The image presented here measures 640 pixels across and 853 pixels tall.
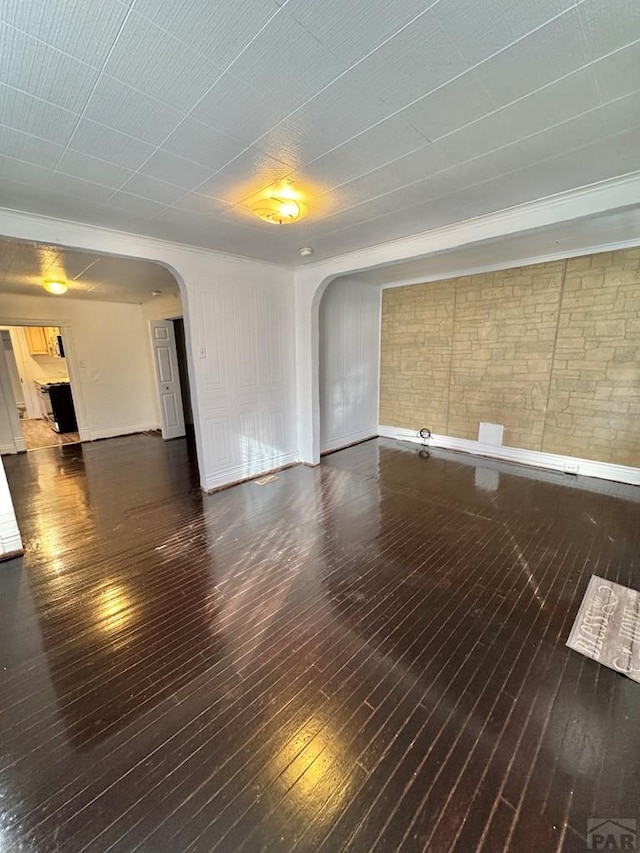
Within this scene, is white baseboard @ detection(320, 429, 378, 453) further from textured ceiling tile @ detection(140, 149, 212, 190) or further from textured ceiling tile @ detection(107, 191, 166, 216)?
textured ceiling tile @ detection(140, 149, 212, 190)

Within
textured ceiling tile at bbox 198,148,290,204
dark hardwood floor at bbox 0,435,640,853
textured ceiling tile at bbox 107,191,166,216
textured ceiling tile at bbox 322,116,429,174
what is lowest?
dark hardwood floor at bbox 0,435,640,853

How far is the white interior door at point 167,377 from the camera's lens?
6.34 metres

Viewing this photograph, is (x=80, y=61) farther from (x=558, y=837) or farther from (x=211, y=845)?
(x=558, y=837)

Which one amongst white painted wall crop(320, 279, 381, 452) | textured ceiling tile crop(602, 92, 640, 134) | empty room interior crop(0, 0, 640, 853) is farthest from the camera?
white painted wall crop(320, 279, 381, 452)

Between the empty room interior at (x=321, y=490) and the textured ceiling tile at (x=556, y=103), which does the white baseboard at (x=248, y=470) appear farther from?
the textured ceiling tile at (x=556, y=103)

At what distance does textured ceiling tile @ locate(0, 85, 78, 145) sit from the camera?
1482 millimetres

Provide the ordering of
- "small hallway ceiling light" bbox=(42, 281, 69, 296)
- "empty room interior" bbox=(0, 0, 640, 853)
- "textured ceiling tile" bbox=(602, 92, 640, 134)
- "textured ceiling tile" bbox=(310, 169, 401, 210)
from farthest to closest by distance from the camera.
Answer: "small hallway ceiling light" bbox=(42, 281, 69, 296)
"textured ceiling tile" bbox=(310, 169, 401, 210)
"textured ceiling tile" bbox=(602, 92, 640, 134)
"empty room interior" bbox=(0, 0, 640, 853)

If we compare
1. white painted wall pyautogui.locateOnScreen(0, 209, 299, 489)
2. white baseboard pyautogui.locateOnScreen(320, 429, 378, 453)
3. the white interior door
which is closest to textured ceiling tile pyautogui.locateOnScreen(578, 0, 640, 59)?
white painted wall pyautogui.locateOnScreen(0, 209, 299, 489)

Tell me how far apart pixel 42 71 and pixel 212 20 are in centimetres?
76

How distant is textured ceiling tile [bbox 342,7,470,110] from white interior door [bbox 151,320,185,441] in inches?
229

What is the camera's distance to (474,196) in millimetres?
2527

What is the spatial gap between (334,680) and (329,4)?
2.74 m

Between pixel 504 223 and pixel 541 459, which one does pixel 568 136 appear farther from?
pixel 541 459

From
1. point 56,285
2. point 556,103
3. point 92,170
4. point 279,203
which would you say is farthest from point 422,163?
point 56,285
